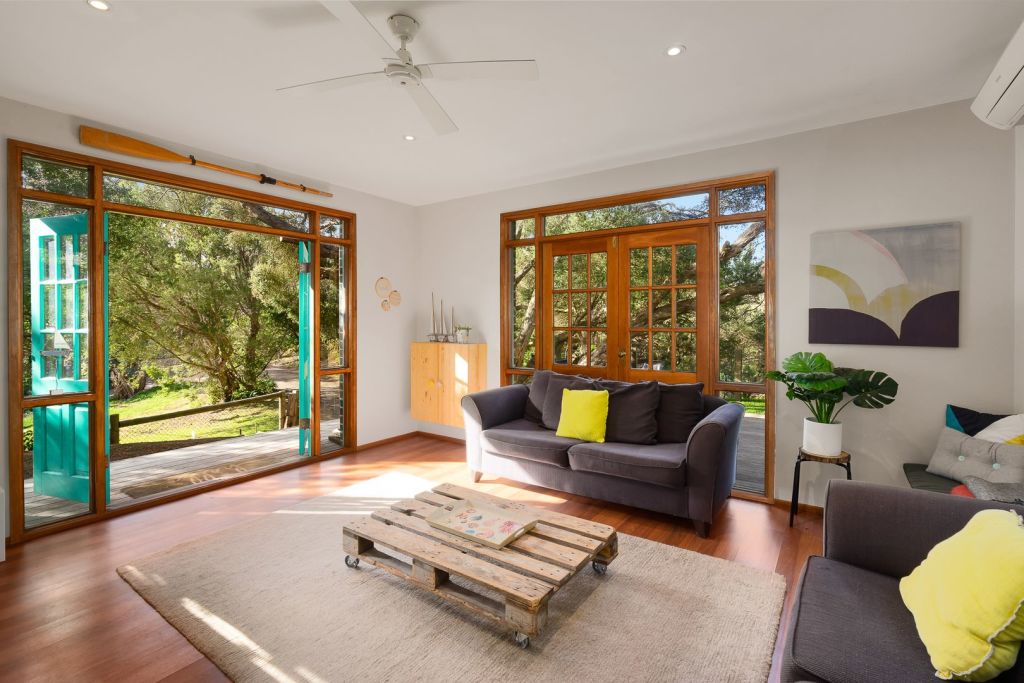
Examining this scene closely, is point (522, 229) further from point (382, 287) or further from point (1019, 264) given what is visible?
point (1019, 264)

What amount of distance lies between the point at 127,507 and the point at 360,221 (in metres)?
3.21

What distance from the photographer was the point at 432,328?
5652 millimetres

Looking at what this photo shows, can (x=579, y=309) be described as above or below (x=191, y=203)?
below

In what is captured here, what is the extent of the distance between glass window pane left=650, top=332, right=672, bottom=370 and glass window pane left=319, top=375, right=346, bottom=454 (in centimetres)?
317

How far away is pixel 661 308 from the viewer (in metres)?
4.08

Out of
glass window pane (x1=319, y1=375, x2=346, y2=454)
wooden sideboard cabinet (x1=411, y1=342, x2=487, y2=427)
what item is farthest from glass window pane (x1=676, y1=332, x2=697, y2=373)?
glass window pane (x1=319, y1=375, x2=346, y2=454)

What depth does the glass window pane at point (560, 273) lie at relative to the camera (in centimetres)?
469

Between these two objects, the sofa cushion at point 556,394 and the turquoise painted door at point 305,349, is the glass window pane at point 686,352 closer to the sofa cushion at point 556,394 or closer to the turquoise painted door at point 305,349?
the sofa cushion at point 556,394

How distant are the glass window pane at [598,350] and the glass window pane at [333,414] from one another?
8.63 ft

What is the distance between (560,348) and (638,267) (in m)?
1.10

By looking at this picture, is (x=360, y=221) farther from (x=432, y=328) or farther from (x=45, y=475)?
(x=45, y=475)

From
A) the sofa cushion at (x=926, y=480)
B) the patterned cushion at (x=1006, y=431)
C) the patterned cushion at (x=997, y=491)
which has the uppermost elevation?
the patterned cushion at (x=1006, y=431)

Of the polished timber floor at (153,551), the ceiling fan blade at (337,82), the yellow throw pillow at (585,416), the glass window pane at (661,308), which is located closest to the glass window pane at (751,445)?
the polished timber floor at (153,551)

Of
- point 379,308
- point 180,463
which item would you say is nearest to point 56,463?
point 180,463
